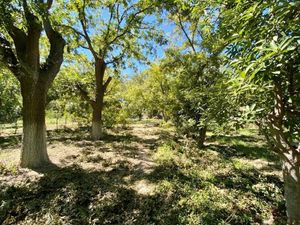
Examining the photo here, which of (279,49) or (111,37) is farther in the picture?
(111,37)

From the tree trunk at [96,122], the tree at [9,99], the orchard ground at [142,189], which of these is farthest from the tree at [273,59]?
the tree at [9,99]

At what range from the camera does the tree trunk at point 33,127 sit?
605cm

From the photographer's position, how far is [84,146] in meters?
9.05

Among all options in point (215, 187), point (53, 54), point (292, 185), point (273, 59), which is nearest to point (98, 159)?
point (53, 54)

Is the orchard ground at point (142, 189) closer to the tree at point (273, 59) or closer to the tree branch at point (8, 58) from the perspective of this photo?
the tree at point (273, 59)

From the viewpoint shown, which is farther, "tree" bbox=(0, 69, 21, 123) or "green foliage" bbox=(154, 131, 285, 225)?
"tree" bbox=(0, 69, 21, 123)

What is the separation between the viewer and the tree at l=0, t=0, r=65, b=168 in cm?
571

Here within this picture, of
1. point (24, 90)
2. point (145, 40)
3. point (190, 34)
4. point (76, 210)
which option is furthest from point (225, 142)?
point (24, 90)

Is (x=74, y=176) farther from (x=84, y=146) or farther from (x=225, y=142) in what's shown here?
(x=225, y=142)

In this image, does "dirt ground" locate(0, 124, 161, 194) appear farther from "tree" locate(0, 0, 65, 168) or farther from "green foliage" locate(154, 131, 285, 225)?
"tree" locate(0, 0, 65, 168)

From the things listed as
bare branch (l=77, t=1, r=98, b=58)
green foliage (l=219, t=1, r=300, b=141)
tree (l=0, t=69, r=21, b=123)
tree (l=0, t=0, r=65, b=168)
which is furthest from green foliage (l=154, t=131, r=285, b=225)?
tree (l=0, t=69, r=21, b=123)

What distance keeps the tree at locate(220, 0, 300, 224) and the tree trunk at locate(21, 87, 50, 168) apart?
5429 mm

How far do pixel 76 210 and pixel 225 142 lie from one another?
831 cm

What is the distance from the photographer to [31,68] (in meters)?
5.82
